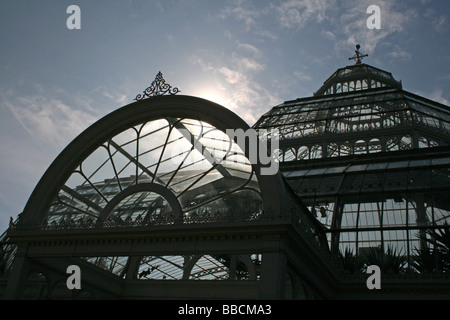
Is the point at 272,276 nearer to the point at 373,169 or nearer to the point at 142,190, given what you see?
the point at 142,190

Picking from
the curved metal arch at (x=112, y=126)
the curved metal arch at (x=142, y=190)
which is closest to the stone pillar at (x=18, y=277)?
the curved metal arch at (x=112, y=126)

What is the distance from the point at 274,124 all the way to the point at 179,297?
19242mm

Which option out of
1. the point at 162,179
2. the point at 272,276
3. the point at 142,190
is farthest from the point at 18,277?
the point at 272,276

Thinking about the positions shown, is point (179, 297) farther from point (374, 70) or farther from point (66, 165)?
point (374, 70)

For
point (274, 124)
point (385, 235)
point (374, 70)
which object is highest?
point (374, 70)

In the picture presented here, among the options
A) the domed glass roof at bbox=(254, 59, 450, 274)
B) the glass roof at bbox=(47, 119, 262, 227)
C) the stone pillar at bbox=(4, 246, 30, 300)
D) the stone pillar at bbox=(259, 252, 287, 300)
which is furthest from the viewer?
the domed glass roof at bbox=(254, 59, 450, 274)

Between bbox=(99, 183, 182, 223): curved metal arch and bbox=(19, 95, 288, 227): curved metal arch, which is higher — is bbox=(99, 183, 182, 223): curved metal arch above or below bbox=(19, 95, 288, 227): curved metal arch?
below

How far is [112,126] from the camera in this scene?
56.0ft

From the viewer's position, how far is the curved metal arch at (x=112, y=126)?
49.1 feet

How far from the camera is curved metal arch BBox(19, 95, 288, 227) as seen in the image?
49.1ft

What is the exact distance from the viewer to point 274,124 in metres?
35.3

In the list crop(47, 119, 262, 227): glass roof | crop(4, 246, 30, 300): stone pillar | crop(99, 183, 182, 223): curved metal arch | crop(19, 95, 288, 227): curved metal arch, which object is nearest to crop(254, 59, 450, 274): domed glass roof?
crop(47, 119, 262, 227): glass roof

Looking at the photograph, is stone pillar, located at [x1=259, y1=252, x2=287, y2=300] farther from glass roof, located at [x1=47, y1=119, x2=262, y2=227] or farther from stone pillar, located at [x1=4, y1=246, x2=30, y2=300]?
stone pillar, located at [x1=4, y1=246, x2=30, y2=300]
